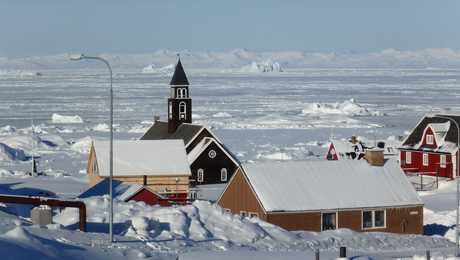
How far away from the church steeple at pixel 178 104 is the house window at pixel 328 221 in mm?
24191

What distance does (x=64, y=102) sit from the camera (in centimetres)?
13900

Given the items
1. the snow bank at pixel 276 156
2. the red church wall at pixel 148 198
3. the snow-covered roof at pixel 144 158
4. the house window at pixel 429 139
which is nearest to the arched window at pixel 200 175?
the snow-covered roof at pixel 144 158

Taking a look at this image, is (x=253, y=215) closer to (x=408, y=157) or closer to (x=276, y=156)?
(x=408, y=157)

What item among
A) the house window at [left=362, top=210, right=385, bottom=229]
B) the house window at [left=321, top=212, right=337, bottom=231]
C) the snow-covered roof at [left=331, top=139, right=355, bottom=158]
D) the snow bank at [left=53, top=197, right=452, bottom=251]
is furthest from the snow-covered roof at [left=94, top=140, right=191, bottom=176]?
the house window at [left=362, top=210, right=385, bottom=229]

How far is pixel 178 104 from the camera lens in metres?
58.5

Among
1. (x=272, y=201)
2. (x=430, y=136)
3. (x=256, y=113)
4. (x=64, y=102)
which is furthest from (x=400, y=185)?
(x=64, y=102)

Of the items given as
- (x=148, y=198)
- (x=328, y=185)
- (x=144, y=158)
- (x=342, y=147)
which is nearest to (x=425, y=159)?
(x=342, y=147)

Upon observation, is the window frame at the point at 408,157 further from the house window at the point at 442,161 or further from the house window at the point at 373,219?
the house window at the point at 373,219

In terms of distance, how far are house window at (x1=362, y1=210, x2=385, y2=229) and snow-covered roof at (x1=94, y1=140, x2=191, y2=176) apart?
13.9 m

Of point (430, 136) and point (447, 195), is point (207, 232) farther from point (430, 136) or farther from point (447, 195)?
point (430, 136)

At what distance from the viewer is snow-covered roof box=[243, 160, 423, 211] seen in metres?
34.8

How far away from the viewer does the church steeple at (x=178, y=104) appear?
58156mm

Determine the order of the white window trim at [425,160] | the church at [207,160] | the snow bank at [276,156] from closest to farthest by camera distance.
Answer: the church at [207,160] → the white window trim at [425,160] → the snow bank at [276,156]

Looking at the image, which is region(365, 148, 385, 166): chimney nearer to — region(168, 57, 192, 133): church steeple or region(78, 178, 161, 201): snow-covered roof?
region(78, 178, 161, 201): snow-covered roof
